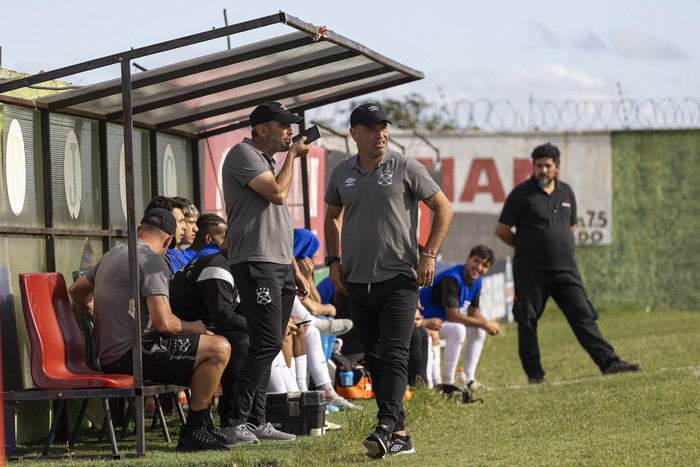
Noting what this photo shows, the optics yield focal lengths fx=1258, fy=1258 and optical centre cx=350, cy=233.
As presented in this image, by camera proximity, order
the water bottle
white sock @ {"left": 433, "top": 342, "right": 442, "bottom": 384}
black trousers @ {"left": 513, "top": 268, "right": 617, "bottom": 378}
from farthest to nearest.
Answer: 1. black trousers @ {"left": 513, "top": 268, "right": 617, "bottom": 378}
2. the water bottle
3. white sock @ {"left": 433, "top": 342, "right": 442, "bottom": 384}

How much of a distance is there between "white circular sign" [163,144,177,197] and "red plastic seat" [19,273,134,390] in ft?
7.65

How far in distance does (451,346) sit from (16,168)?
463 cm

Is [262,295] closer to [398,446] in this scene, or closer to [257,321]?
[257,321]

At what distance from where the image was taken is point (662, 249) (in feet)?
77.4

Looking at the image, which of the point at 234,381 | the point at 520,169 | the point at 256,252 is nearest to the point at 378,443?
the point at 256,252

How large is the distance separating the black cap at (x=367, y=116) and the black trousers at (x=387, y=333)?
0.88 metres

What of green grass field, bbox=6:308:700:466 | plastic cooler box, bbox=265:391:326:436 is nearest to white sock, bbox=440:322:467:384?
green grass field, bbox=6:308:700:466

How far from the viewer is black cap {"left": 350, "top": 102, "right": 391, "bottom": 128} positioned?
700cm

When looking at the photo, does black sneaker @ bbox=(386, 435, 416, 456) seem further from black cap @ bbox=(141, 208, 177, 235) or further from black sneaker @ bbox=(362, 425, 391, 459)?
black cap @ bbox=(141, 208, 177, 235)

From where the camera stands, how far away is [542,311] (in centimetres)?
1138

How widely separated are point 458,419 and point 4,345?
3120mm

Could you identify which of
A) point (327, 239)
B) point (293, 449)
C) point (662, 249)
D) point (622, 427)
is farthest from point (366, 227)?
point (662, 249)

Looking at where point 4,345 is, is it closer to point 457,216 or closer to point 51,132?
point 51,132

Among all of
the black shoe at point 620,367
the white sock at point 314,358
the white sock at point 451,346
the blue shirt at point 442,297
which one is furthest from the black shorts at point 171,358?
the black shoe at point 620,367
